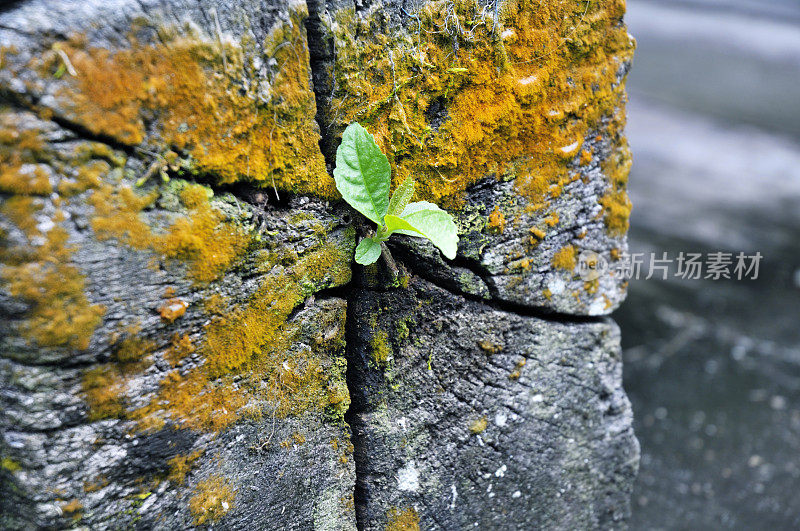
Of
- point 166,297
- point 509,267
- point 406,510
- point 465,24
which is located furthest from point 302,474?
point 465,24

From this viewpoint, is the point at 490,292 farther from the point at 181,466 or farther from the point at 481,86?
the point at 181,466

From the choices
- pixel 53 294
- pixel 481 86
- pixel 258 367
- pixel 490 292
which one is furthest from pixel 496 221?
pixel 53 294

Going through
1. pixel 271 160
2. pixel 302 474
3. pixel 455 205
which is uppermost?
pixel 271 160

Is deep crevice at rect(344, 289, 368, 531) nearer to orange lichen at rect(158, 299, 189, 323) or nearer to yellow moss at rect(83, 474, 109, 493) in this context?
orange lichen at rect(158, 299, 189, 323)

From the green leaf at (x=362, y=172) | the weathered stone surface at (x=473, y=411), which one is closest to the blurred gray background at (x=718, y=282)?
the weathered stone surface at (x=473, y=411)

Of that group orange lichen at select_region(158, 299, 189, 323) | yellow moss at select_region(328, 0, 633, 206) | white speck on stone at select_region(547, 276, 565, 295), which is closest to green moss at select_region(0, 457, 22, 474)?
orange lichen at select_region(158, 299, 189, 323)

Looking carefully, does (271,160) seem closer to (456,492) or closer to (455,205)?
(455,205)

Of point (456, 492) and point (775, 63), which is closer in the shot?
point (456, 492)
